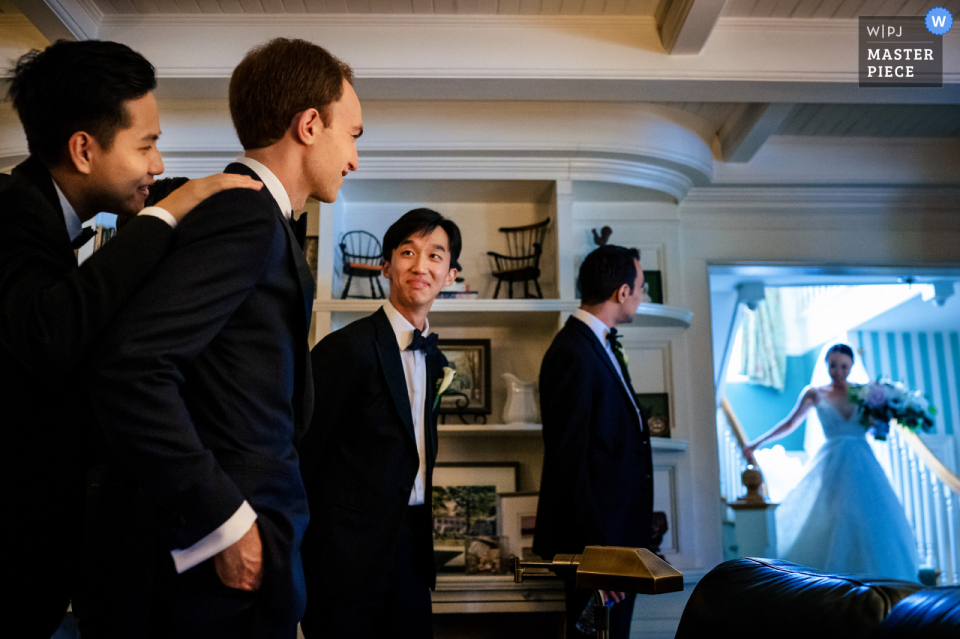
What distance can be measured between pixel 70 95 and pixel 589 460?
200cm

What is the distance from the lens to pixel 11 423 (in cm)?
99

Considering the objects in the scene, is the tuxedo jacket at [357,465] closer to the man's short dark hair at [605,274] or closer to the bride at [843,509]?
the man's short dark hair at [605,274]

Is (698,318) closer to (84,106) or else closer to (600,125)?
(600,125)

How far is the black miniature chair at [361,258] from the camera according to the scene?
3.60m

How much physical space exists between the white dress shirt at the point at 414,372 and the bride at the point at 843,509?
3.55m

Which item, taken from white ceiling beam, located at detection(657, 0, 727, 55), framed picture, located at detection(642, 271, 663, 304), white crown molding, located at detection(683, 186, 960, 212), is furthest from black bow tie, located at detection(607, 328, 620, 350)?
white crown molding, located at detection(683, 186, 960, 212)

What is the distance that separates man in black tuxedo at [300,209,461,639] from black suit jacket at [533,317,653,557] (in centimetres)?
52

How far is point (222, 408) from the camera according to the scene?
3.33 ft

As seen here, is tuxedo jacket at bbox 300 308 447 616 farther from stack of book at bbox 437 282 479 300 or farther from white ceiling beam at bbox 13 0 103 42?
white ceiling beam at bbox 13 0 103 42

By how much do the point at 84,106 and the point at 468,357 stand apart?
2.73 metres

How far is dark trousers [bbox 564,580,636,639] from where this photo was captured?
246 cm

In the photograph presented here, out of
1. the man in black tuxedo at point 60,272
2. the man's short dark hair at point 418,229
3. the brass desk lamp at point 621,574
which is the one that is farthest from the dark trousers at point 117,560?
the man's short dark hair at point 418,229

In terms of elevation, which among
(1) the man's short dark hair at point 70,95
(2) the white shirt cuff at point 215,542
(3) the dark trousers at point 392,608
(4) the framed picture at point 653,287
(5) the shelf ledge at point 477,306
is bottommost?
(3) the dark trousers at point 392,608

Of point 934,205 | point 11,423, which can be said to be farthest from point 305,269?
point 934,205
